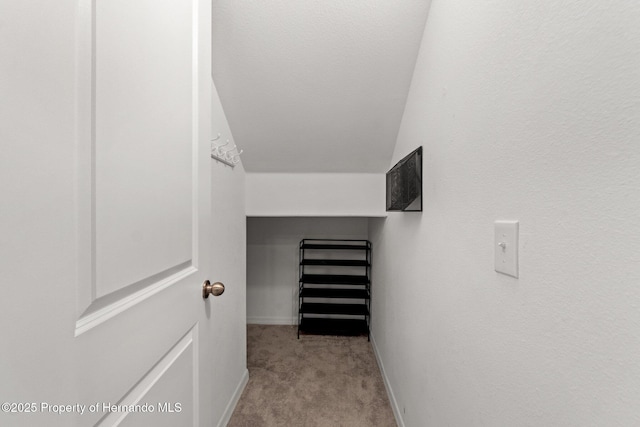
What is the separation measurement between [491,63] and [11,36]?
0.93 meters

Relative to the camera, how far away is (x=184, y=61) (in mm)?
827

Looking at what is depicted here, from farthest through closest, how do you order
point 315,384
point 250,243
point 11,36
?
1. point 250,243
2. point 315,384
3. point 11,36

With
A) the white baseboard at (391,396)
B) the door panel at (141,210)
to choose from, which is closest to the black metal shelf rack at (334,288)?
the white baseboard at (391,396)

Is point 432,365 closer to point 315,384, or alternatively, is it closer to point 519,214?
point 519,214

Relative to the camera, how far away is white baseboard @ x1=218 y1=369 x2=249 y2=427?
5.62 ft

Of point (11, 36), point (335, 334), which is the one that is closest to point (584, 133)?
point (11, 36)

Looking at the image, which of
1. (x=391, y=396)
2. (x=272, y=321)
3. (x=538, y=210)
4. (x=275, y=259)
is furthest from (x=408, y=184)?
(x=272, y=321)

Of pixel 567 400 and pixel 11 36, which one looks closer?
pixel 11 36

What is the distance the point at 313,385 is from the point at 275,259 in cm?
156

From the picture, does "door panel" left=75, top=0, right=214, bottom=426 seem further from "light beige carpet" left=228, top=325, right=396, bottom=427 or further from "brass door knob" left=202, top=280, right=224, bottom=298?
"light beige carpet" left=228, top=325, right=396, bottom=427

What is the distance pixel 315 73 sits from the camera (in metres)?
1.61

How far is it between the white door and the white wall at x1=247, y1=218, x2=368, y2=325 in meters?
2.58

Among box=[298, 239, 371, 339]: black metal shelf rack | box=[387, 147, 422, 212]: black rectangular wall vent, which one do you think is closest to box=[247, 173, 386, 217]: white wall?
box=[387, 147, 422, 212]: black rectangular wall vent

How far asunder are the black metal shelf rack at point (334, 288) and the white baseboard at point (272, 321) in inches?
7.2
